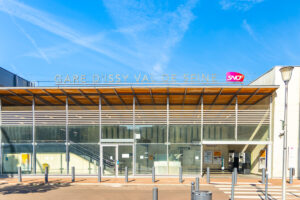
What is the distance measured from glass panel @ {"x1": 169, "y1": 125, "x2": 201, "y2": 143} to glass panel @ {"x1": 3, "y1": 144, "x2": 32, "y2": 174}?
9846 mm

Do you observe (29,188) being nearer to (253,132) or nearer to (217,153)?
(253,132)

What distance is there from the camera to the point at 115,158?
13383mm

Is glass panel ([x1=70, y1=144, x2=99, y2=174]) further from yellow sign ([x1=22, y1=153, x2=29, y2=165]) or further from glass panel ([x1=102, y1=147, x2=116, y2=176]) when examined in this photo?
yellow sign ([x1=22, y1=153, x2=29, y2=165])

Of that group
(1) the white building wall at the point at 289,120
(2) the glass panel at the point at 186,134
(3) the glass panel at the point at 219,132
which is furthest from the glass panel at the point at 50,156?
(1) the white building wall at the point at 289,120

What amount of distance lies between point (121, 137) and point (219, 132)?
21.9 feet

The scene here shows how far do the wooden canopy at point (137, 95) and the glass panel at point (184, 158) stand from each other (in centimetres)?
353

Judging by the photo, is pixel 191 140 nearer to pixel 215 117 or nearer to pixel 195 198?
pixel 215 117

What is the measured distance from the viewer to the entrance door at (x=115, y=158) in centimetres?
1335

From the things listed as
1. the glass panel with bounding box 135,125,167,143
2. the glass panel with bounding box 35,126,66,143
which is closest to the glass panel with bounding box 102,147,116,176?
the glass panel with bounding box 135,125,167,143

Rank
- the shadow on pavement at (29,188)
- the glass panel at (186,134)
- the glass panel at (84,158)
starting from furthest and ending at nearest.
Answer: the glass panel at (84,158)
the glass panel at (186,134)
the shadow on pavement at (29,188)

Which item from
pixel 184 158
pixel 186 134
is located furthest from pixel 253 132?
pixel 184 158

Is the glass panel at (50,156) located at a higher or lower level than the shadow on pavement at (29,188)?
higher

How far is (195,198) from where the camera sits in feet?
24.4

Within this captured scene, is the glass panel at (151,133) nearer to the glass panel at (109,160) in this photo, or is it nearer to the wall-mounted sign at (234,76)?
the glass panel at (109,160)
